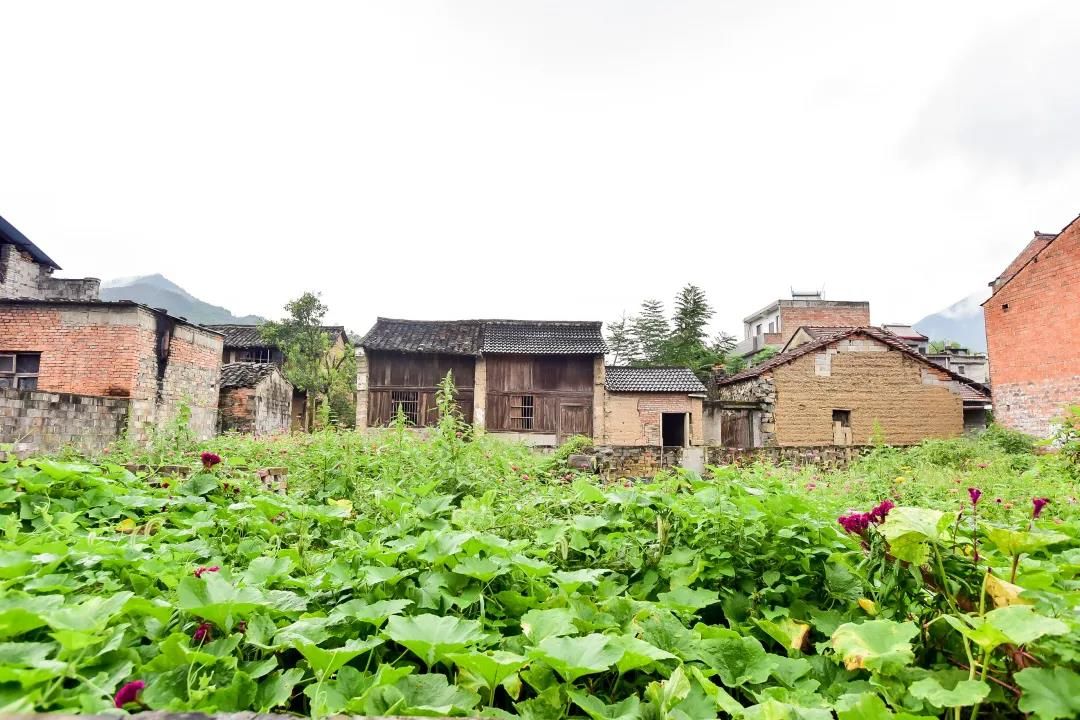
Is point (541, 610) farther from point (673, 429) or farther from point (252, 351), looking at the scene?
point (252, 351)

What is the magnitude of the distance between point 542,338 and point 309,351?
1065cm

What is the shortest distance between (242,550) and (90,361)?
12635mm

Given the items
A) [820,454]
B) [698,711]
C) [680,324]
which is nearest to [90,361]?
[698,711]

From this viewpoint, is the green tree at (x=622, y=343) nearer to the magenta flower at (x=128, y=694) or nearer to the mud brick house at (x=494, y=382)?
the mud brick house at (x=494, y=382)

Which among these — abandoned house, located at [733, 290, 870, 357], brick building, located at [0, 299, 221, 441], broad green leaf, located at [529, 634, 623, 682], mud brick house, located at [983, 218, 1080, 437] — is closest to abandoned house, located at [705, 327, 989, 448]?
mud brick house, located at [983, 218, 1080, 437]

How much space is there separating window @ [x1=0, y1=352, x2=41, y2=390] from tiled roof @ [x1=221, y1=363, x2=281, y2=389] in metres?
4.75

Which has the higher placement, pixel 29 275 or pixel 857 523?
pixel 29 275

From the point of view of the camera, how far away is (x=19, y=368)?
12.0 metres

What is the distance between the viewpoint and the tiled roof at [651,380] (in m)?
19.1

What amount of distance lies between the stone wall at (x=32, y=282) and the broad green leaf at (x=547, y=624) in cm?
1722

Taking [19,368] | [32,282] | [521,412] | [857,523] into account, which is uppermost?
[32,282]

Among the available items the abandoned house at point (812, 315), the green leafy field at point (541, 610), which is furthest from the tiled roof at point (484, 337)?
the green leafy field at point (541, 610)

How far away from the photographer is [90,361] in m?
11.6

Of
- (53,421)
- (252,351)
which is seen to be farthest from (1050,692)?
(252,351)
